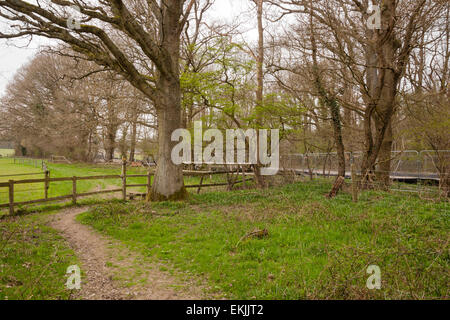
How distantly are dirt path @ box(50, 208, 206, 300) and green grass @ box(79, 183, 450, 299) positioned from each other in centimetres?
35

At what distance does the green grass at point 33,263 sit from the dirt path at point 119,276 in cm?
29

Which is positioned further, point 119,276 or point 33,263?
point 33,263

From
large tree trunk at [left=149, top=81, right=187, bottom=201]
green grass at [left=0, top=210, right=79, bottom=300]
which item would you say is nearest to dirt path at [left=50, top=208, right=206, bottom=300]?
green grass at [left=0, top=210, right=79, bottom=300]

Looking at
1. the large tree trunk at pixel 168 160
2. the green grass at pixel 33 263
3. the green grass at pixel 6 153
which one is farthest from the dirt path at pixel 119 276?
the green grass at pixel 6 153

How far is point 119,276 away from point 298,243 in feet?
10.9

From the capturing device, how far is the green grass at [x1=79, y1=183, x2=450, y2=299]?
3594 millimetres

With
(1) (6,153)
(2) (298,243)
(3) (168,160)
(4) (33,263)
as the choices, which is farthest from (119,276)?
(1) (6,153)

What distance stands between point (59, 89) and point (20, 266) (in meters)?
32.9

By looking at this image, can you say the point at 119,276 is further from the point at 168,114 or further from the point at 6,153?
the point at 6,153

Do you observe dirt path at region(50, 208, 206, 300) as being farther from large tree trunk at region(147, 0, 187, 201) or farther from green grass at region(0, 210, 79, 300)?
large tree trunk at region(147, 0, 187, 201)

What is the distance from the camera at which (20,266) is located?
15.3 feet

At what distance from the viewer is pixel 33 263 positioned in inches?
193

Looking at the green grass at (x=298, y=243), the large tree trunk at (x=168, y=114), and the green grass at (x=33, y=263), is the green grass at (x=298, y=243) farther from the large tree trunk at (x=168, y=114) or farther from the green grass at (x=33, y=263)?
the green grass at (x=33, y=263)

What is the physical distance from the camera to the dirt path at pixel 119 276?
3955 millimetres
